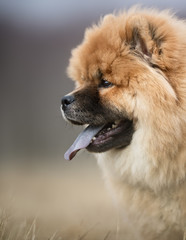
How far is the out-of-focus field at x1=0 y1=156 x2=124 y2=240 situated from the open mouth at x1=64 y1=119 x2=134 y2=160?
62 centimetres

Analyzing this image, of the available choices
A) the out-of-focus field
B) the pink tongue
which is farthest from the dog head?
the out-of-focus field

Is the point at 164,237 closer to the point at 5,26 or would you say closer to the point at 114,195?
the point at 114,195

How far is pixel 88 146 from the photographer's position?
3.11m

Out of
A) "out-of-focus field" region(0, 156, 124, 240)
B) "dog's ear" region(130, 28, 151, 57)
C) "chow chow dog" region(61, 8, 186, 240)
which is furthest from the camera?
"out-of-focus field" region(0, 156, 124, 240)

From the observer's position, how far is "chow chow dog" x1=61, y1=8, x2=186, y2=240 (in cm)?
278

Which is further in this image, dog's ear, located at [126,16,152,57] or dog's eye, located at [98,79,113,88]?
dog's eye, located at [98,79,113,88]

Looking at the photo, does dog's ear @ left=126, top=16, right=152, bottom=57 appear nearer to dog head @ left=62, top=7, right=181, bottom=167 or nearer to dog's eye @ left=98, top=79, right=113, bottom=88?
dog head @ left=62, top=7, right=181, bottom=167

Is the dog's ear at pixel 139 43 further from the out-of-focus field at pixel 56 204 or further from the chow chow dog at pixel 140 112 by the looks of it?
the out-of-focus field at pixel 56 204

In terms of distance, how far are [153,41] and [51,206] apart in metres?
2.71

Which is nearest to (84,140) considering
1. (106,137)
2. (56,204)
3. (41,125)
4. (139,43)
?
(106,137)

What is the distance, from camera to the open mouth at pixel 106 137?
10.0 ft

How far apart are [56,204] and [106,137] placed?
213 cm

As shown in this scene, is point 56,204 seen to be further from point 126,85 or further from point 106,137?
point 126,85

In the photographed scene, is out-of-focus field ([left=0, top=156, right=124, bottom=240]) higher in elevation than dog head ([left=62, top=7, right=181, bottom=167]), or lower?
lower
